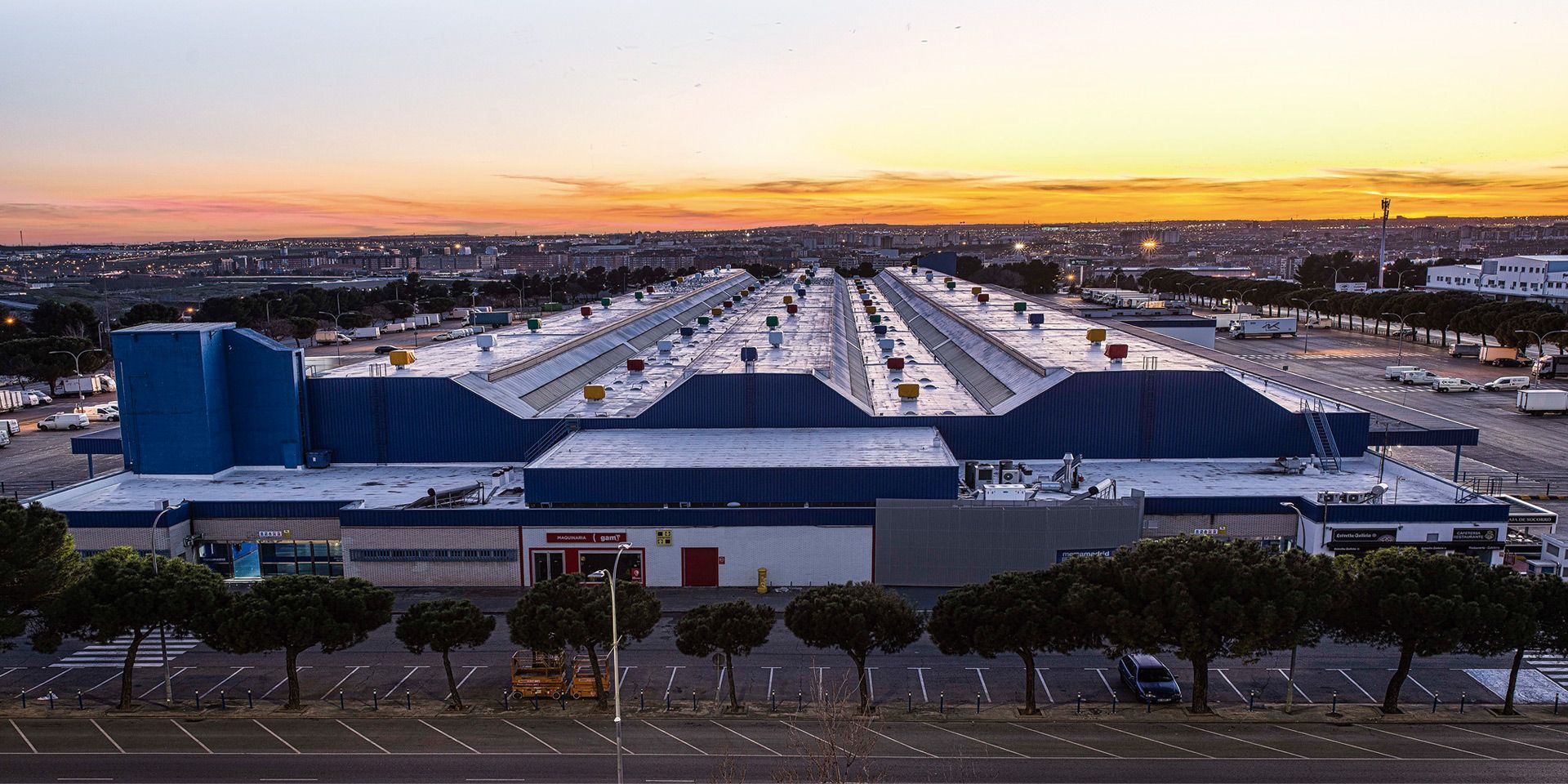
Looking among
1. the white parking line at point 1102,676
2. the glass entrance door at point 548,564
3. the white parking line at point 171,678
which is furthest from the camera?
the glass entrance door at point 548,564

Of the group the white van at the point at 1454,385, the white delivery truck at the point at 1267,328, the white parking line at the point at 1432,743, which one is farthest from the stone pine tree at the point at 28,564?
the white delivery truck at the point at 1267,328

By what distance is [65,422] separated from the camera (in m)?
79.2

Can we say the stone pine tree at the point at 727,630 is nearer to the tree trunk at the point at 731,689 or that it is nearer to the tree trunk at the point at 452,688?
the tree trunk at the point at 731,689

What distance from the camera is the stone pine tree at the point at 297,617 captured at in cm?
2942

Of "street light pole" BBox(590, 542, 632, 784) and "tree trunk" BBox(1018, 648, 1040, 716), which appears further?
"tree trunk" BBox(1018, 648, 1040, 716)

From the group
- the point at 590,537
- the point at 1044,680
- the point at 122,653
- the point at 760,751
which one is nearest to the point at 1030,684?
the point at 1044,680

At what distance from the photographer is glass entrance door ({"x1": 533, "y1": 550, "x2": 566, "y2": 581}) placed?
135 feet

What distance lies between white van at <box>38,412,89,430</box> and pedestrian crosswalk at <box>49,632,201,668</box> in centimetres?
5462

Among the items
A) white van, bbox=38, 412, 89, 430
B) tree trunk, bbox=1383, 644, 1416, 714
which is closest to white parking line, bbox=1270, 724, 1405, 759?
tree trunk, bbox=1383, 644, 1416, 714

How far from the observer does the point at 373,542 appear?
135 ft

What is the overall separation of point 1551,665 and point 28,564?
178 ft

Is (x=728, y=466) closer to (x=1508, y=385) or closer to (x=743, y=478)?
(x=743, y=478)

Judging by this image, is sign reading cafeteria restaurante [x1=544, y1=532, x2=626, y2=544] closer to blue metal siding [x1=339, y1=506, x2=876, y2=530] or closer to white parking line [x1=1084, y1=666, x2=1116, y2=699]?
blue metal siding [x1=339, y1=506, x2=876, y2=530]

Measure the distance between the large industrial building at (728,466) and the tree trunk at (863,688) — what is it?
8908 millimetres
